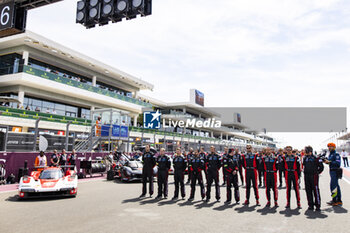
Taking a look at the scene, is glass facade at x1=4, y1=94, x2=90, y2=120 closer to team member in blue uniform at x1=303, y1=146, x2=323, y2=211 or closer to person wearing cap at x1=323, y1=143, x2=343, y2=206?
team member in blue uniform at x1=303, y1=146, x2=323, y2=211

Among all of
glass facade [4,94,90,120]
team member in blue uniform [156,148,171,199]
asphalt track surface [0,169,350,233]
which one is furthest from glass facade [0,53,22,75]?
team member in blue uniform [156,148,171,199]

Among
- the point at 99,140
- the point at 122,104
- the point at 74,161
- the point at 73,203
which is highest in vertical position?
the point at 122,104

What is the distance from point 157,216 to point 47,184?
14.5 ft

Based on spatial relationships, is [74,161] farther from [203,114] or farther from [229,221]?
[203,114]

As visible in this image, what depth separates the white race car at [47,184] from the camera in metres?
8.27

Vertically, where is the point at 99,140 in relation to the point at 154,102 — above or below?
below

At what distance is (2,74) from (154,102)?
35253 millimetres

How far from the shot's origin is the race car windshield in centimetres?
890

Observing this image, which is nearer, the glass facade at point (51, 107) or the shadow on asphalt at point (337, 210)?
the shadow on asphalt at point (337, 210)

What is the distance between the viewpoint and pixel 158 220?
19.2 ft

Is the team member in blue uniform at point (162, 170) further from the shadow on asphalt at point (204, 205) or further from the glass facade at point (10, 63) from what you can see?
the glass facade at point (10, 63)

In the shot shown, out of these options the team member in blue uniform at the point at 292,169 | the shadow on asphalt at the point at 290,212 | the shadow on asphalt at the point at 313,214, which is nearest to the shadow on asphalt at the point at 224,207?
the shadow on asphalt at the point at 290,212

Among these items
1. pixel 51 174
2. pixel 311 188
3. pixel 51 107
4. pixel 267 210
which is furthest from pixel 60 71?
pixel 311 188

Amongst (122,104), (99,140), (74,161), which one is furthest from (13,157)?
(122,104)
